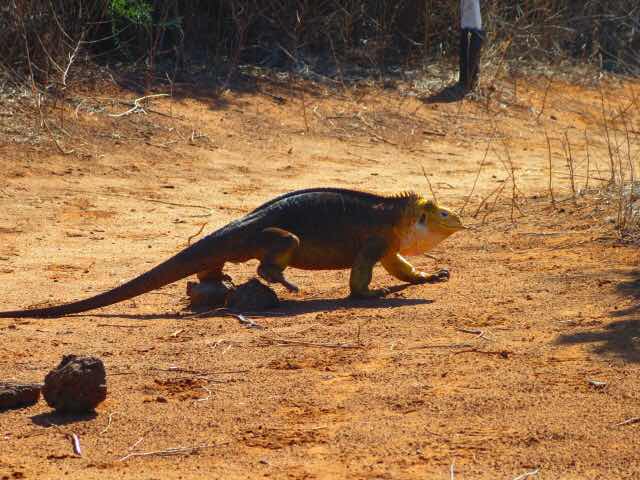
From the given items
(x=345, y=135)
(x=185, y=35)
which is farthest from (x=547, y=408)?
(x=185, y=35)

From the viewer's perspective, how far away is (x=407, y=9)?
15.6 m

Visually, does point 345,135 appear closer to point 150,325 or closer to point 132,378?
point 150,325

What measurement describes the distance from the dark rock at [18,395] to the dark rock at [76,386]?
0.51 ft

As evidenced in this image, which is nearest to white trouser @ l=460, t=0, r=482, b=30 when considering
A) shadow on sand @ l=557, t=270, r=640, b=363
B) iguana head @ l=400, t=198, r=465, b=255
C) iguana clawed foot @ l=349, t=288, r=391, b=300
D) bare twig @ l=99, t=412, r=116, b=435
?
iguana head @ l=400, t=198, r=465, b=255

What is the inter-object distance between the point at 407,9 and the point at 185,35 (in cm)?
344

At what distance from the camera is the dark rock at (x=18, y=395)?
15.1 ft

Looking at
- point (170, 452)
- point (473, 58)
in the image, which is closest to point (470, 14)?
point (473, 58)

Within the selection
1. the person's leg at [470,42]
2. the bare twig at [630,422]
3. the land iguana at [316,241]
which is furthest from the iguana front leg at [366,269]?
the person's leg at [470,42]

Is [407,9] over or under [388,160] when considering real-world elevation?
over

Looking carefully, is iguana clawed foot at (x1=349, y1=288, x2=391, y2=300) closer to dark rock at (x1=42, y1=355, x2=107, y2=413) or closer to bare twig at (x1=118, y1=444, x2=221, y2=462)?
dark rock at (x1=42, y1=355, x2=107, y2=413)

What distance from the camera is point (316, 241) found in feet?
22.1

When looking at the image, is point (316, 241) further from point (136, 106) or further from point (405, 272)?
Result: point (136, 106)

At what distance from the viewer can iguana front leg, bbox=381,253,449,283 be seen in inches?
274

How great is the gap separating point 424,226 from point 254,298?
126 cm
